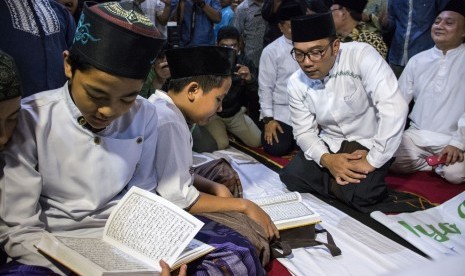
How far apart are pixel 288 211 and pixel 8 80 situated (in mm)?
1421

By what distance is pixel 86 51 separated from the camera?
1.35 m

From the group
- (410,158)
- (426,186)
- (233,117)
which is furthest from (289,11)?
(426,186)

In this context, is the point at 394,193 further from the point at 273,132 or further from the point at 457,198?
the point at 273,132

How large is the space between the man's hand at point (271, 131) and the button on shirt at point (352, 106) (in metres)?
0.72

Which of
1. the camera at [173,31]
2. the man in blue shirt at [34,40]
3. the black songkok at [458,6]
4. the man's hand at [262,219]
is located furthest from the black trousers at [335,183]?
the camera at [173,31]

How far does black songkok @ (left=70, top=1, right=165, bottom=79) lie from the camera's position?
4.34ft

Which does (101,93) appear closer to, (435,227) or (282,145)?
(435,227)

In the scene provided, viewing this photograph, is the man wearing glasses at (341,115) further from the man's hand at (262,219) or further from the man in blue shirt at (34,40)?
the man in blue shirt at (34,40)

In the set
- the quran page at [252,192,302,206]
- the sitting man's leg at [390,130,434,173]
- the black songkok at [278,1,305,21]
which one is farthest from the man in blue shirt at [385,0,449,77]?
the quran page at [252,192,302,206]

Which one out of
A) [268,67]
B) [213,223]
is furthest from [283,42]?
[213,223]

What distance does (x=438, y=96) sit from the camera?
345 cm

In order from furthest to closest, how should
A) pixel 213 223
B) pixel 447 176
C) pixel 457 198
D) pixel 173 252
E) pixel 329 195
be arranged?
1. pixel 447 176
2. pixel 329 195
3. pixel 457 198
4. pixel 213 223
5. pixel 173 252

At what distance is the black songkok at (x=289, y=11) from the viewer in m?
3.81

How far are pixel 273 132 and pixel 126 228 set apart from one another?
2532mm
